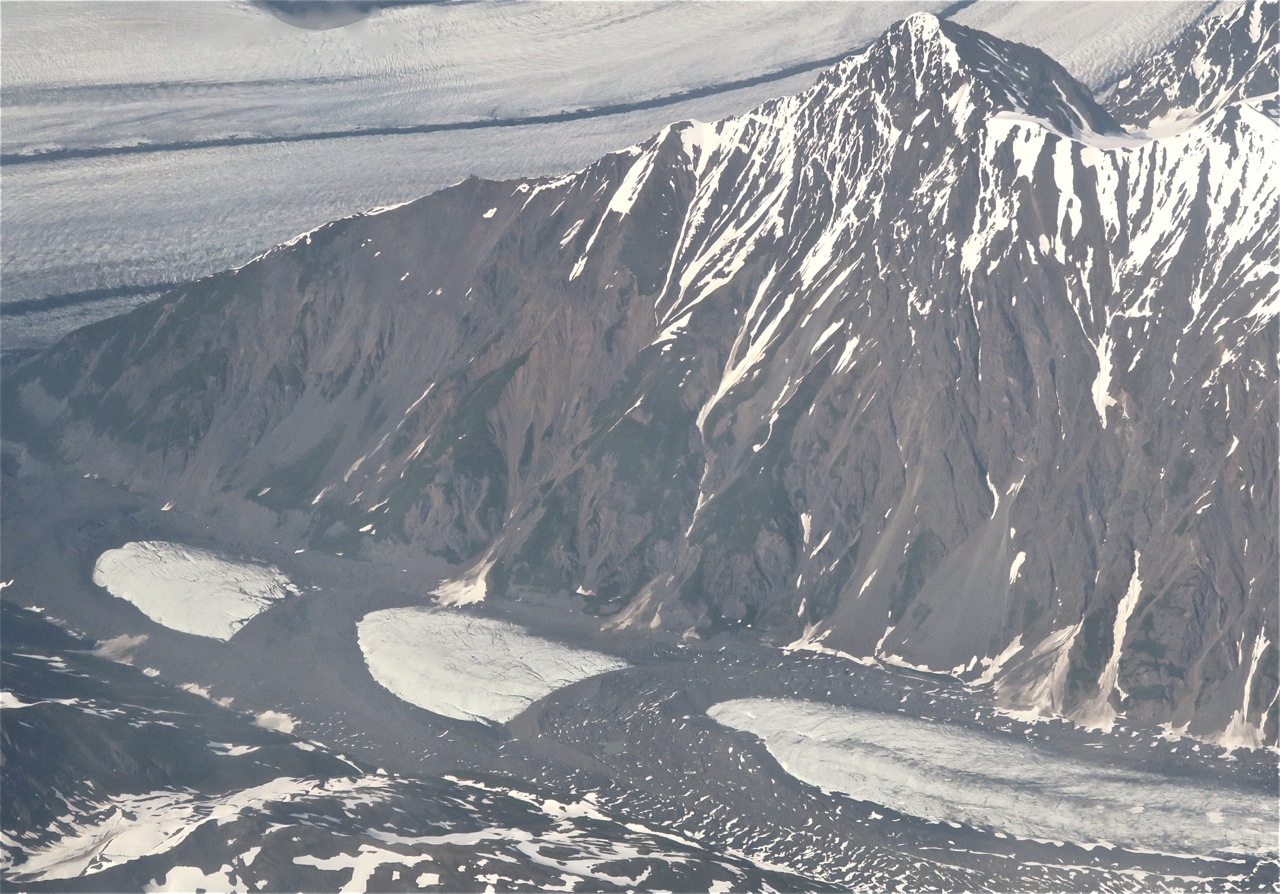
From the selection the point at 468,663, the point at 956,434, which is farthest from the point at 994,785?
the point at 468,663

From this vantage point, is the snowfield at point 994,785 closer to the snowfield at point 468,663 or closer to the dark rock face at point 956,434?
the dark rock face at point 956,434

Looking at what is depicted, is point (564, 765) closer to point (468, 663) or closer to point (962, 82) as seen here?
point (468, 663)

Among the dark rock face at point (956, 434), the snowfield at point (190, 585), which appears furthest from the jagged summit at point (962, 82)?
the snowfield at point (190, 585)

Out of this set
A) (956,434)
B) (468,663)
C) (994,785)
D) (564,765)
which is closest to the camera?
(994,785)

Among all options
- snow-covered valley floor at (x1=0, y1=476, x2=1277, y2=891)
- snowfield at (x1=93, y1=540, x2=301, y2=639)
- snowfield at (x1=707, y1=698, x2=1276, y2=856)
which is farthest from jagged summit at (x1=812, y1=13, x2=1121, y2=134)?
snowfield at (x1=93, y1=540, x2=301, y2=639)

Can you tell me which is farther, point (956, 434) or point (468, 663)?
point (956, 434)

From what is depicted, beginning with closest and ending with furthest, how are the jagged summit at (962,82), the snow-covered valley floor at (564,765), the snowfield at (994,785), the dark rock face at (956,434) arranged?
1. the snow-covered valley floor at (564,765)
2. the snowfield at (994,785)
3. the dark rock face at (956,434)
4. the jagged summit at (962,82)

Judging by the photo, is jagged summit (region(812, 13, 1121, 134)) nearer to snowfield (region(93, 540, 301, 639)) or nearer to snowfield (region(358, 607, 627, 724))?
snowfield (region(358, 607, 627, 724))
